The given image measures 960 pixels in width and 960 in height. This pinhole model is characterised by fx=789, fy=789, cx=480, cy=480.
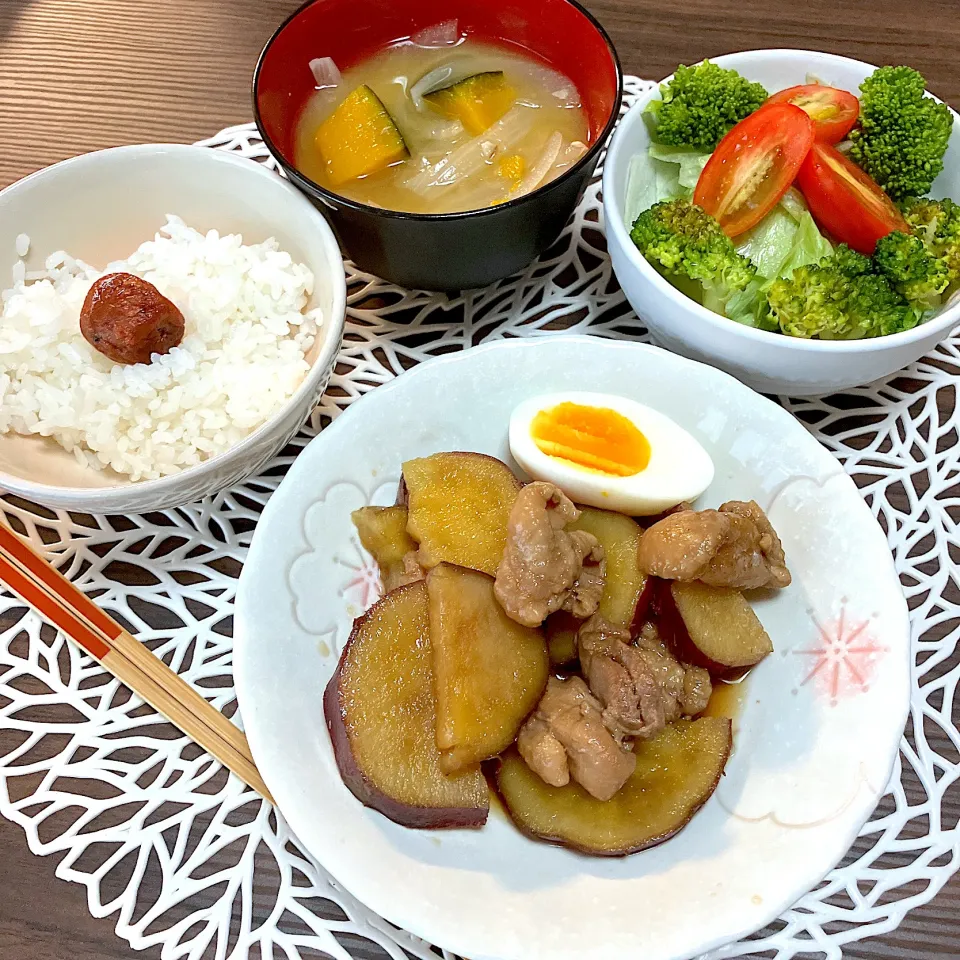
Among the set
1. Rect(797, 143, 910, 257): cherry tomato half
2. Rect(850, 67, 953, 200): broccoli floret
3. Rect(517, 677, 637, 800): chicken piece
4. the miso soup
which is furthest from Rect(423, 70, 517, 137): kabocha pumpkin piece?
Rect(517, 677, 637, 800): chicken piece

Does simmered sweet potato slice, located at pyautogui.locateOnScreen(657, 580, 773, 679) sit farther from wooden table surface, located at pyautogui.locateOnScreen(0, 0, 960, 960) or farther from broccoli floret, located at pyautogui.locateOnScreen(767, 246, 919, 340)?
wooden table surface, located at pyautogui.locateOnScreen(0, 0, 960, 960)

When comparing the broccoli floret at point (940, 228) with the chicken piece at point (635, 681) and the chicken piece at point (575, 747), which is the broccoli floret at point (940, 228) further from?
the chicken piece at point (575, 747)

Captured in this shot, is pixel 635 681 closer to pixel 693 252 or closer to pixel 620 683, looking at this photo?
pixel 620 683

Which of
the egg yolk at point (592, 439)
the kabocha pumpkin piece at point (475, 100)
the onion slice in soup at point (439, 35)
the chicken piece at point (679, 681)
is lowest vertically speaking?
the chicken piece at point (679, 681)

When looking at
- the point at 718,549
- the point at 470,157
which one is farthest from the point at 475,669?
the point at 470,157

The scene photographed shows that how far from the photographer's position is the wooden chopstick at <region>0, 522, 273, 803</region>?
1.49 m

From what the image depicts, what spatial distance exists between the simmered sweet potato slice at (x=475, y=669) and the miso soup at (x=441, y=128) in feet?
3.03

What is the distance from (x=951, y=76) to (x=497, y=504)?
6.39 feet

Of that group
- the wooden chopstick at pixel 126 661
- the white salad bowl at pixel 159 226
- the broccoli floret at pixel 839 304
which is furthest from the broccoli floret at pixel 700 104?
the wooden chopstick at pixel 126 661

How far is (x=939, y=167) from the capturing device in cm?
183

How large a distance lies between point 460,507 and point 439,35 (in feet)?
4.21

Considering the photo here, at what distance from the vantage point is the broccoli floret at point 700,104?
186 cm

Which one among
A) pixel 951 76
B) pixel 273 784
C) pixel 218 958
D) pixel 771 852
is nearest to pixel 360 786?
pixel 273 784

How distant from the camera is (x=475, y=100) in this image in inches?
75.8
